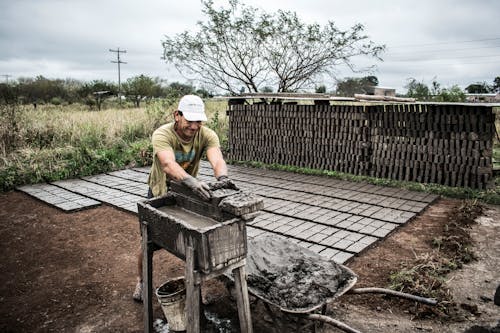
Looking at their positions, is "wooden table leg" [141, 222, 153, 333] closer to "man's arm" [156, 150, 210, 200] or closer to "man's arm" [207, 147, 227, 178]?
"man's arm" [156, 150, 210, 200]

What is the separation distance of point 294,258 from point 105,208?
4.47 metres

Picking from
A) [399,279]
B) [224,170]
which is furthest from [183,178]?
[399,279]

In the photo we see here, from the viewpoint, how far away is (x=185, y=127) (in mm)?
3129

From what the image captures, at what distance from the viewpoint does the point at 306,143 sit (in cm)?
891

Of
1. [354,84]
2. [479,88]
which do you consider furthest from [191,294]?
[479,88]

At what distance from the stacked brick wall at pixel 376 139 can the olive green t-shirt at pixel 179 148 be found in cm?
535

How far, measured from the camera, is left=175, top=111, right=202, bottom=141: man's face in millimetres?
3094

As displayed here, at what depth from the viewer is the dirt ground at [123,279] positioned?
3201 millimetres

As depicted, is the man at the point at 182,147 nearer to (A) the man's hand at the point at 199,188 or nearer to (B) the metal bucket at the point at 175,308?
(A) the man's hand at the point at 199,188

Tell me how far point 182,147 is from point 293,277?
151cm

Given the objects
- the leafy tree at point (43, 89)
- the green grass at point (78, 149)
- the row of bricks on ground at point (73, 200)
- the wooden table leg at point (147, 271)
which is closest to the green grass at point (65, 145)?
the green grass at point (78, 149)

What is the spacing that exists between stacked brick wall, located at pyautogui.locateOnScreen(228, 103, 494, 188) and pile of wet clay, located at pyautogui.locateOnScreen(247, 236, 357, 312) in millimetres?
5035

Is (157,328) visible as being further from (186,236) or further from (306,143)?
(306,143)

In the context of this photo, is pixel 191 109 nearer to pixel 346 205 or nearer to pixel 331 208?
pixel 331 208
